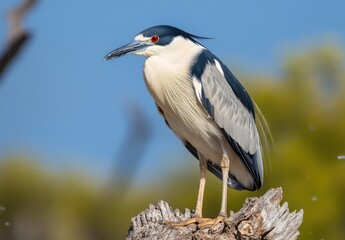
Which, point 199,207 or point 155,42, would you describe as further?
point 155,42

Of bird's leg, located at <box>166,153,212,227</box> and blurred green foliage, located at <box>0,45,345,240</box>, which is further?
blurred green foliage, located at <box>0,45,345,240</box>

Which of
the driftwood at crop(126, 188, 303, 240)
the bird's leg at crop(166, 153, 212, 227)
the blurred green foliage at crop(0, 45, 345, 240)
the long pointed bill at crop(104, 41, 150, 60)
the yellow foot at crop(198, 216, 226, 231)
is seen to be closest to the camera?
the driftwood at crop(126, 188, 303, 240)

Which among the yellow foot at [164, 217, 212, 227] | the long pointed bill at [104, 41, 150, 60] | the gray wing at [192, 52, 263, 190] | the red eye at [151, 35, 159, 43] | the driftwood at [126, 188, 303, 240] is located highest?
the red eye at [151, 35, 159, 43]

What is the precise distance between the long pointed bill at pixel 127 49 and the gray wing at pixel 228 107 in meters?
0.34

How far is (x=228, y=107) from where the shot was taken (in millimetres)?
6402

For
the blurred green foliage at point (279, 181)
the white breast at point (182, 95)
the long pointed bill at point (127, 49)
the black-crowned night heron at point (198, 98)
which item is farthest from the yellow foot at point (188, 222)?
the blurred green foliage at point (279, 181)

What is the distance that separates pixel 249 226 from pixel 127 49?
1529mm

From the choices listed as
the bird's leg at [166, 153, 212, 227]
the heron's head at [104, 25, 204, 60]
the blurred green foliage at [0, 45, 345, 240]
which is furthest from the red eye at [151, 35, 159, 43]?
the blurred green foliage at [0, 45, 345, 240]

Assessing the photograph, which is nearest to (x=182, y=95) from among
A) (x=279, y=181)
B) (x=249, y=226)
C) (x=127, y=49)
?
(x=127, y=49)

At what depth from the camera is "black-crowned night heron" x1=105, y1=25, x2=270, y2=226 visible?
20.7 feet

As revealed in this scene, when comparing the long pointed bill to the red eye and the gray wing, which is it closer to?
the red eye

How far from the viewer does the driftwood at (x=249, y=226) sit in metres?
5.16

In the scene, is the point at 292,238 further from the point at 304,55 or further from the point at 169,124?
the point at 304,55

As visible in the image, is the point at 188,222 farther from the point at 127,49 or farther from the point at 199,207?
the point at 127,49
